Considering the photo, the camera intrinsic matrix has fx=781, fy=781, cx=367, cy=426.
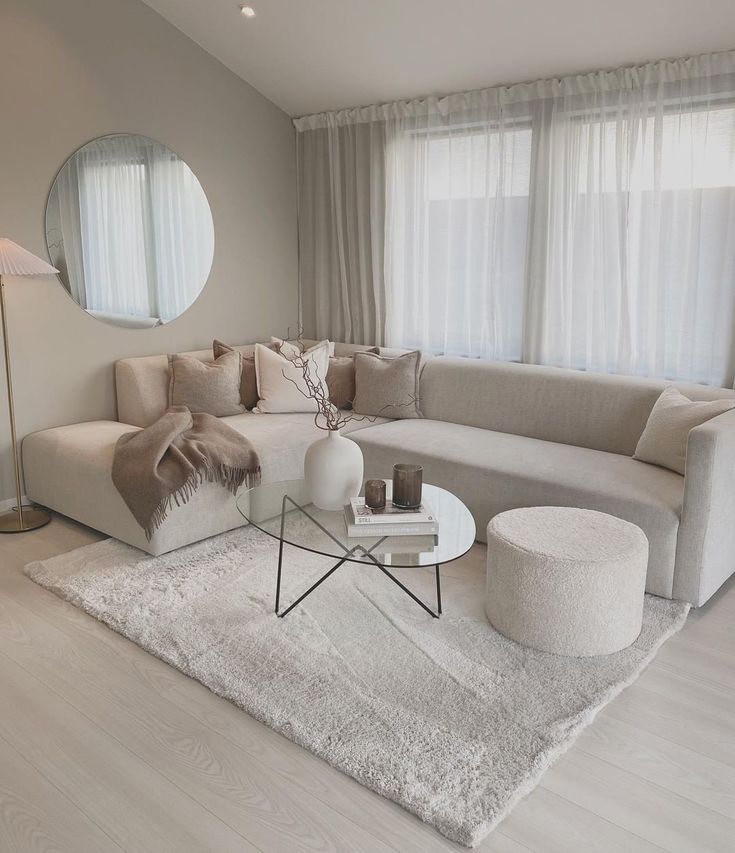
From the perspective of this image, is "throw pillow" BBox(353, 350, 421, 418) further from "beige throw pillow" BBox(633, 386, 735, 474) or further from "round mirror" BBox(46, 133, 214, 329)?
"beige throw pillow" BBox(633, 386, 735, 474)

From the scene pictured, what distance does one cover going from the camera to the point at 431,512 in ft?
8.80

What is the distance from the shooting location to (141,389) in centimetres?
412

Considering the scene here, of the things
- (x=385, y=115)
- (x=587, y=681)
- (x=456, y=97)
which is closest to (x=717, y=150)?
(x=456, y=97)

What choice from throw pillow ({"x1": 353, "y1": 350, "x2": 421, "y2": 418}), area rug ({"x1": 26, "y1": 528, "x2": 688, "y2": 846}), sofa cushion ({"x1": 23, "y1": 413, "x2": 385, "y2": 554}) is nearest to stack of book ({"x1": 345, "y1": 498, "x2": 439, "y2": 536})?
area rug ({"x1": 26, "y1": 528, "x2": 688, "y2": 846})

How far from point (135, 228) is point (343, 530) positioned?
96.3 inches

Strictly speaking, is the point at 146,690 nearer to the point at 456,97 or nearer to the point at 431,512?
the point at 431,512

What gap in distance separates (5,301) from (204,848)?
2.79m

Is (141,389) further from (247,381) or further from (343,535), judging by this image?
(343,535)

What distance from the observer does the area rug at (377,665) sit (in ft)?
6.51

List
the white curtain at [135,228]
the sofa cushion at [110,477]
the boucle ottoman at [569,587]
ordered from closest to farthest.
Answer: the boucle ottoman at [569,587] < the sofa cushion at [110,477] < the white curtain at [135,228]

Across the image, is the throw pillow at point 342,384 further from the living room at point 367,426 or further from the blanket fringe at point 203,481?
the blanket fringe at point 203,481

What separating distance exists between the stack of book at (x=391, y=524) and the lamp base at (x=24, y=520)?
6.06ft

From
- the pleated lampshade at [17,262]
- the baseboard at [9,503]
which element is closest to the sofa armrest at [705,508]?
the pleated lampshade at [17,262]

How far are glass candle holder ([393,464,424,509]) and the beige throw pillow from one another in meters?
1.12
